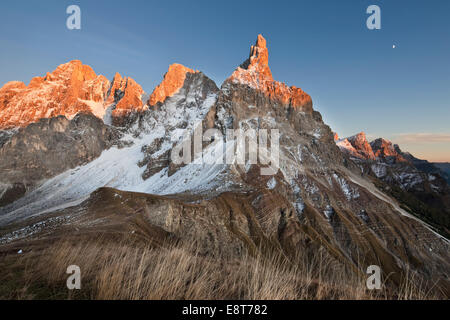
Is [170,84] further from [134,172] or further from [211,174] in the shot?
[211,174]

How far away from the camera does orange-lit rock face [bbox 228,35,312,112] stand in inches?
5477

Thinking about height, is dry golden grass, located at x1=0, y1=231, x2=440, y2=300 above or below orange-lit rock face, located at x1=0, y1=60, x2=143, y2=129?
below

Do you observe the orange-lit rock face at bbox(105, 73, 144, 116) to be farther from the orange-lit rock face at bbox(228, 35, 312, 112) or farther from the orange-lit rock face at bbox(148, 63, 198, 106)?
the orange-lit rock face at bbox(228, 35, 312, 112)

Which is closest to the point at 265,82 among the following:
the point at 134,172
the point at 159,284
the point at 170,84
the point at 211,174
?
the point at 170,84

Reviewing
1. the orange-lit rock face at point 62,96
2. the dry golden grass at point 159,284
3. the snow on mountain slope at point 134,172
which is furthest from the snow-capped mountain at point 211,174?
Result: the dry golden grass at point 159,284

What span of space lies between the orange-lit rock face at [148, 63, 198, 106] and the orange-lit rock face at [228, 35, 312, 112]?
48006 mm

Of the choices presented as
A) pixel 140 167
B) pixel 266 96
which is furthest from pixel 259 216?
pixel 266 96

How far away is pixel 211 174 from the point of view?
69375 mm

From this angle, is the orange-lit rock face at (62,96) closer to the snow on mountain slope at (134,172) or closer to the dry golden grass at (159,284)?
the snow on mountain slope at (134,172)

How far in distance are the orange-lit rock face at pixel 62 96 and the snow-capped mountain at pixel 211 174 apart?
2.93ft

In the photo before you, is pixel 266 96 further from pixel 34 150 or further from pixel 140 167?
pixel 34 150

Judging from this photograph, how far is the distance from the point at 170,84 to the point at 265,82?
69.9 metres

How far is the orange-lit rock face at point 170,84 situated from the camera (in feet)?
525

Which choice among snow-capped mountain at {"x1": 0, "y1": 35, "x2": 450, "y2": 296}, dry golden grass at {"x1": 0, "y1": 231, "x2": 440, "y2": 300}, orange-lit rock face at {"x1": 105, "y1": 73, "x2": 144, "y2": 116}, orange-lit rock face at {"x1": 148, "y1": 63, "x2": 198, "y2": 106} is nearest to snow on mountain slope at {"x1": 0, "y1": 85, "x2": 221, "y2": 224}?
snow-capped mountain at {"x1": 0, "y1": 35, "x2": 450, "y2": 296}
